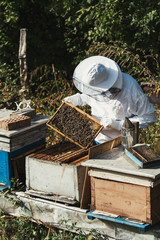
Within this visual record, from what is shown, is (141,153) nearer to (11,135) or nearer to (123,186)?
(123,186)

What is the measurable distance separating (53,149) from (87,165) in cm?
87

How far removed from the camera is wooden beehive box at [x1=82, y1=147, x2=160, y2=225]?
270 cm

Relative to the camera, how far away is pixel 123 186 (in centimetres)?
282

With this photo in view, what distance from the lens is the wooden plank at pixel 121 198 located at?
2744 millimetres

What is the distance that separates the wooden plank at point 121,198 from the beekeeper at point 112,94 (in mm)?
871

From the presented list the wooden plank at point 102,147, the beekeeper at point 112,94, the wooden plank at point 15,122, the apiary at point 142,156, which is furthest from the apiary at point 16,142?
the apiary at point 142,156

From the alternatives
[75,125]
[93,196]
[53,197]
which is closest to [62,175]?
[53,197]

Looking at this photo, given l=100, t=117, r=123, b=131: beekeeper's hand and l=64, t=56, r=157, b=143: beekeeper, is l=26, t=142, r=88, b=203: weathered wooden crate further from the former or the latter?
l=64, t=56, r=157, b=143: beekeeper

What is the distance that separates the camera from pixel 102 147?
3.18 m

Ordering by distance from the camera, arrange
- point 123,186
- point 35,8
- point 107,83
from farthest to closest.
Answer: point 35,8 → point 107,83 → point 123,186

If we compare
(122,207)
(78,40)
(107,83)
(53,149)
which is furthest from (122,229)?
(78,40)

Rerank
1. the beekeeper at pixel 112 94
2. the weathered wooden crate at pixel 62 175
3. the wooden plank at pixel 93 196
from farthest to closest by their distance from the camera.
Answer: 1. the beekeeper at pixel 112 94
2. the weathered wooden crate at pixel 62 175
3. the wooden plank at pixel 93 196

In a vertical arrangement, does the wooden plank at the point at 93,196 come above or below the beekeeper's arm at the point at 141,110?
below

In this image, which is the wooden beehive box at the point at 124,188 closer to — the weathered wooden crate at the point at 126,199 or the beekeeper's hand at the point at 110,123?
the weathered wooden crate at the point at 126,199
